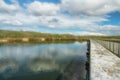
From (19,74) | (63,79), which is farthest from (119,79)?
(19,74)

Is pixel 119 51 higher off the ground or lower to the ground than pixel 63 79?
higher

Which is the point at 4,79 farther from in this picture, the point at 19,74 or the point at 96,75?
the point at 96,75

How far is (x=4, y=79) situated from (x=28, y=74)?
7.00ft

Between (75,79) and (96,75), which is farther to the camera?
(75,79)

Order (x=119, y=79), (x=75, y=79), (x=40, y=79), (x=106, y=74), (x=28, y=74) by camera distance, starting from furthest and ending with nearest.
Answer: (x=28, y=74)
(x=40, y=79)
(x=75, y=79)
(x=106, y=74)
(x=119, y=79)

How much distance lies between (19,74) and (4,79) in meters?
1.70

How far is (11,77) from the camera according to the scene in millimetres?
14664

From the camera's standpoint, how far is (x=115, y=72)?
Result: 361 centimetres

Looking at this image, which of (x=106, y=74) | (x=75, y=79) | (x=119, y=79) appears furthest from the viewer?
(x=75, y=79)

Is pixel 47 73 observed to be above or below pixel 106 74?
below

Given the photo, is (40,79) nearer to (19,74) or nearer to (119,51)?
→ (19,74)

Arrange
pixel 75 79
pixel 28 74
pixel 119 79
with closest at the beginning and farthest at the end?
pixel 119 79 < pixel 75 79 < pixel 28 74

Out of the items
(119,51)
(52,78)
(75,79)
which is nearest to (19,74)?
(52,78)

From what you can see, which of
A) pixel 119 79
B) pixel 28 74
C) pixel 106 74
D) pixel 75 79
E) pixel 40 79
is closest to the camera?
pixel 119 79
